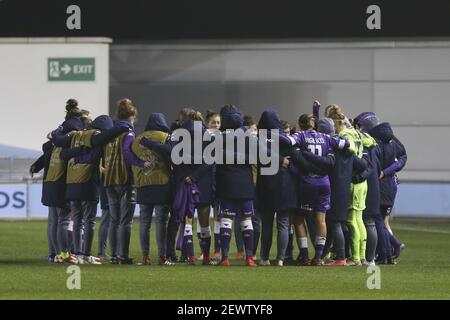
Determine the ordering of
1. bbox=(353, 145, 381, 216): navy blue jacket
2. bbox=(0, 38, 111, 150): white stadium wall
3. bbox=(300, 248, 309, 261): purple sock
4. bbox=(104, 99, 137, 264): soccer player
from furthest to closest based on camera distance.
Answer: bbox=(0, 38, 111, 150): white stadium wall
bbox=(353, 145, 381, 216): navy blue jacket
bbox=(300, 248, 309, 261): purple sock
bbox=(104, 99, 137, 264): soccer player

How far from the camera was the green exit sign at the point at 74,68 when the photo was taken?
36906mm

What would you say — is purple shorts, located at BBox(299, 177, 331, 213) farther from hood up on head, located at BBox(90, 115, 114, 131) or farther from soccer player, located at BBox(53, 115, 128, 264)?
hood up on head, located at BBox(90, 115, 114, 131)

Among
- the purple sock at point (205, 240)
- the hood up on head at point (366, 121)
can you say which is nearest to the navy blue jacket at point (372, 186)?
the hood up on head at point (366, 121)

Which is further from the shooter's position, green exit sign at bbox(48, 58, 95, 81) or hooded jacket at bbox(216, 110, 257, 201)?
green exit sign at bbox(48, 58, 95, 81)

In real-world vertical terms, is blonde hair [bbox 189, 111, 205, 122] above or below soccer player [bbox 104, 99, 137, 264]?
above

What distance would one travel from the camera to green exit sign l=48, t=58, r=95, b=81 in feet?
121

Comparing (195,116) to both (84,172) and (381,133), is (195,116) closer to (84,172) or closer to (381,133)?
(84,172)

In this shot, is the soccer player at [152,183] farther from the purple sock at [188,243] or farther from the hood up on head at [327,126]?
the hood up on head at [327,126]

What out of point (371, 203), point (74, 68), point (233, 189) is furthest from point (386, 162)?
point (74, 68)

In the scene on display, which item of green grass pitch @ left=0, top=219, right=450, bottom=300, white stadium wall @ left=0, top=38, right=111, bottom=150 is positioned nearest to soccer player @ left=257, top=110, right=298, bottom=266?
green grass pitch @ left=0, top=219, right=450, bottom=300

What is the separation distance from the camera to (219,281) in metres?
15.5

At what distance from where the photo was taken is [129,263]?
706 inches

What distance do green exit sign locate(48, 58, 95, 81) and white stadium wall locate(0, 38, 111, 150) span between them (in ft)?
0.36

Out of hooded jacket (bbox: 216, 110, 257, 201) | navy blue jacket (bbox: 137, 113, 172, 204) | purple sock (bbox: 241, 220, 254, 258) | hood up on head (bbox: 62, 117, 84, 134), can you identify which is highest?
hood up on head (bbox: 62, 117, 84, 134)
